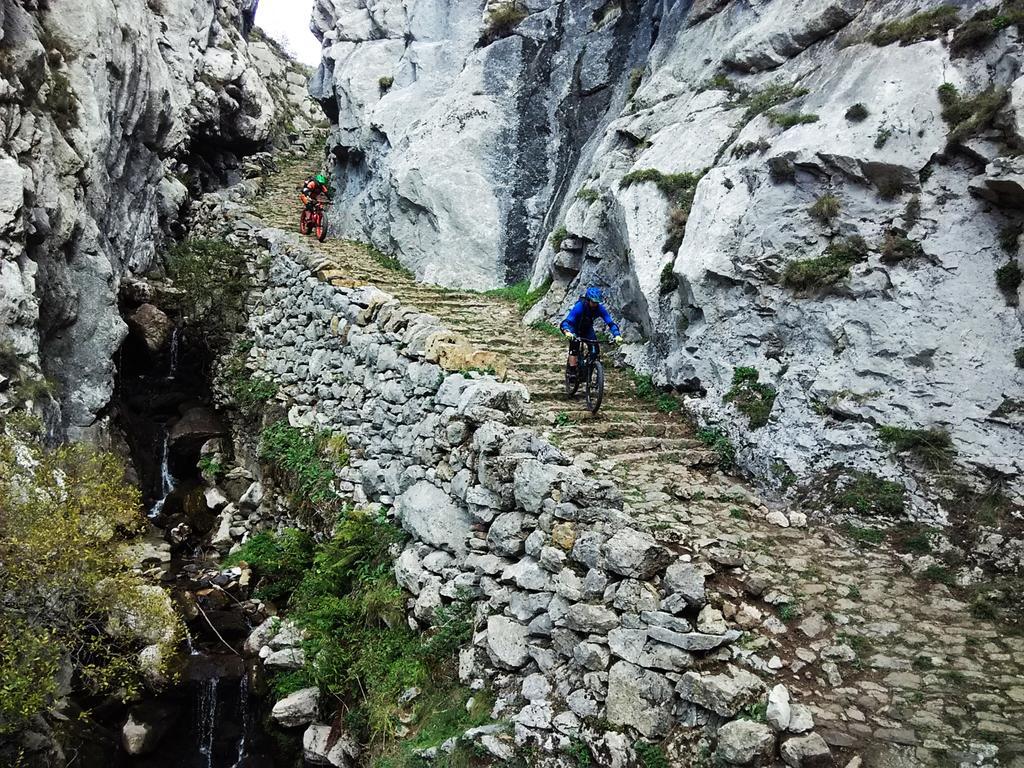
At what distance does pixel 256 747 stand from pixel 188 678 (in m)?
1.69

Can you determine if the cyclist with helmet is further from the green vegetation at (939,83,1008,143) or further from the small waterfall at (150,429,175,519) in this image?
the green vegetation at (939,83,1008,143)

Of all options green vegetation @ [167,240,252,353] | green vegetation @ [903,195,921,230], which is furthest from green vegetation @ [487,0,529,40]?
green vegetation @ [903,195,921,230]

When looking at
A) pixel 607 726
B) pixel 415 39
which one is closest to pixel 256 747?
pixel 607 726

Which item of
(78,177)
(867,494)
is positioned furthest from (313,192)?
(867,494)

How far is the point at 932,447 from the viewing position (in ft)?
24.3

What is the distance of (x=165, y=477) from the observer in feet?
49.7

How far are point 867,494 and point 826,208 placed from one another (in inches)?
161

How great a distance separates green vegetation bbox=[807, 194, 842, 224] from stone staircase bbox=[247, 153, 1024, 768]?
3.56m

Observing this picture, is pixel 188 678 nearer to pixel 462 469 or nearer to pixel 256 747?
pixel 256 747

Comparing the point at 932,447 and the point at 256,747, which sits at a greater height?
the point at 932,447

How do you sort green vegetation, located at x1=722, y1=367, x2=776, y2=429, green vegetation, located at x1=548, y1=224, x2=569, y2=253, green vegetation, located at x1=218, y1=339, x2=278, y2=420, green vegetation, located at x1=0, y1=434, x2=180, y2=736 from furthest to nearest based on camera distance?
green vegetation, located at x1=218, y1=339, x2=278, y2=420 → green vegetation, located at x1=548, y1=224, x2=569, y2=253 → green vegetation, located at x1=722, y1=367, x2=776, y2=429 → green vegetation, located at x1=0, y1=434, x2=180, y2=736

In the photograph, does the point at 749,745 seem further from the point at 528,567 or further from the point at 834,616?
the point at 528,567

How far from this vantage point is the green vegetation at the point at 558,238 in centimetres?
1499

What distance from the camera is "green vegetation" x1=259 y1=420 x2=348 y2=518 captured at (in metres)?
12.1
